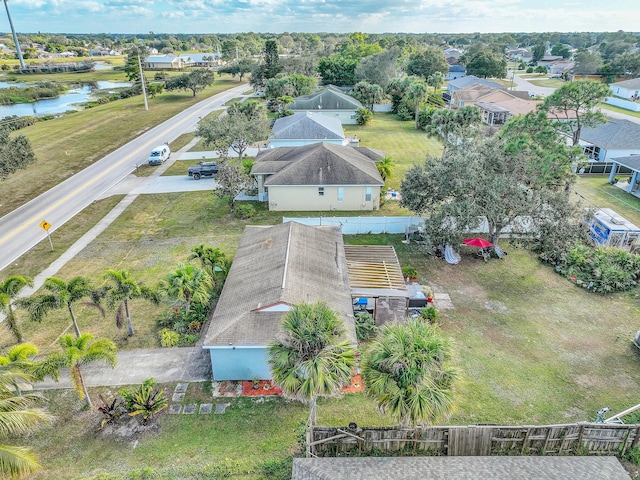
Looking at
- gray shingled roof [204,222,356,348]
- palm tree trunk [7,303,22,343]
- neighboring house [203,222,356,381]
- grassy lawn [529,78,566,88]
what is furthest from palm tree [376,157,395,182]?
grassy lawn [529,78,566,88]

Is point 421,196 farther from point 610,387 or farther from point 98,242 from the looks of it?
point 98,242

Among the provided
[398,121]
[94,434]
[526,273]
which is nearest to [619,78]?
[398,121]

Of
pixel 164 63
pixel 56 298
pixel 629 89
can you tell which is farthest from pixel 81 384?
pixel 164 63

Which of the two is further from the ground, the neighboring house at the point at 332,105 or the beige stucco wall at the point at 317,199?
the neighboring house at the point at 332,105

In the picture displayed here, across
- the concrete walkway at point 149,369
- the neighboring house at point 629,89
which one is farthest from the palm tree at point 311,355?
the neighboring house at point 629,89

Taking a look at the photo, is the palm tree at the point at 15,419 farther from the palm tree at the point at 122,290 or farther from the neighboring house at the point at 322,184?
the neighboring house at the point at 322,184

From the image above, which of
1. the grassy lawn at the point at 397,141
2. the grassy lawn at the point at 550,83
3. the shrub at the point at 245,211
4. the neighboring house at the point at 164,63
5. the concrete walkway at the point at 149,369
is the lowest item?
the concrete walkway at the point at 149,369

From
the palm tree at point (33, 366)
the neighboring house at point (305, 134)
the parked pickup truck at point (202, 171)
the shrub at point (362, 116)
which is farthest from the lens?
the shrub at point (362, 116)

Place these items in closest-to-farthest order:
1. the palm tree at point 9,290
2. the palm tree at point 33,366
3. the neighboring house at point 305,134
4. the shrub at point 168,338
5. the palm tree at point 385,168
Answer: the palm tree at point 33,366 → the palm tree at point 9,290 → the shrub at point 168,338 → the palm tree at point 385,168 → the neighboring house at point 305,134
